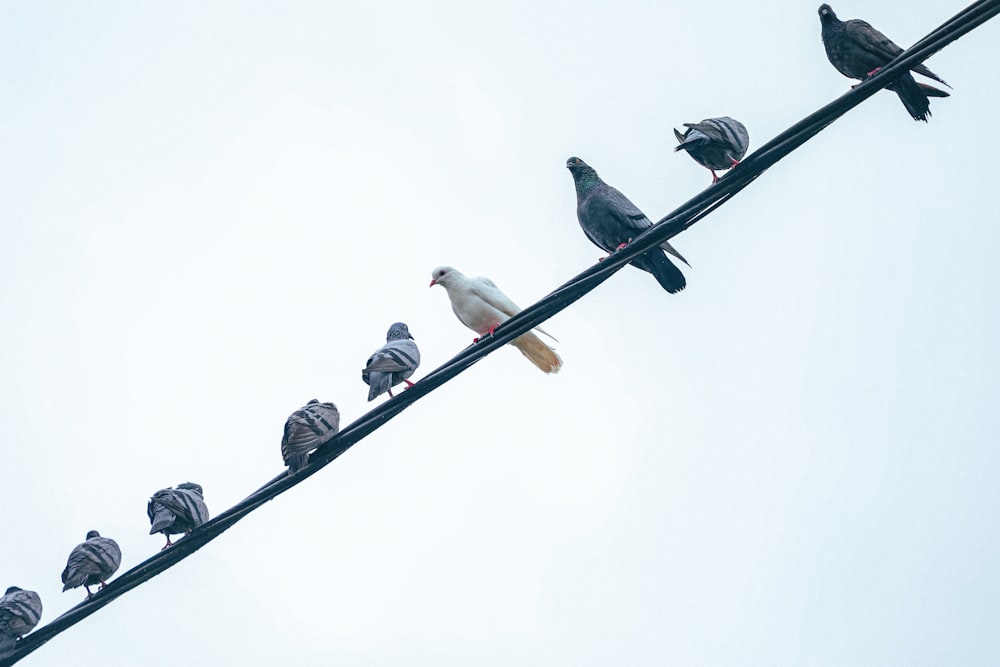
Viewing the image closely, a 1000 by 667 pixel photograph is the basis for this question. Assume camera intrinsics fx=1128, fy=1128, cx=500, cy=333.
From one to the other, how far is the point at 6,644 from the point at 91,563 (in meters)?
1.07

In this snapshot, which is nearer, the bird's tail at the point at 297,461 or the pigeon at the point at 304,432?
the bird's tail at the point at 297,461

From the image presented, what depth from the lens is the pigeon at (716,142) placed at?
23.7 feet

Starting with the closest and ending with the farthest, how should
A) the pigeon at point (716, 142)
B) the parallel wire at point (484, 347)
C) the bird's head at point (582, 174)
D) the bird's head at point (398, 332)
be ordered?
the parallel wire at point (484, 347)
the pigeon at point (716, 142)
the bird's head at point (582, 174)
the bird's head at point (398, 332)

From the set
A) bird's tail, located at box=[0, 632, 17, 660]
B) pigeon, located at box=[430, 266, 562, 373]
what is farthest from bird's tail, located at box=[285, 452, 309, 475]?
pigeon, located at box=[430, 266, 562, 373]

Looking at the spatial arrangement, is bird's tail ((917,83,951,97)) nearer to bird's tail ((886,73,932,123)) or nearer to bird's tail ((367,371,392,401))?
bird's tail ((886,73,932,123))

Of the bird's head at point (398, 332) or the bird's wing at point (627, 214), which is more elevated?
the bird's head at point (398, 332)

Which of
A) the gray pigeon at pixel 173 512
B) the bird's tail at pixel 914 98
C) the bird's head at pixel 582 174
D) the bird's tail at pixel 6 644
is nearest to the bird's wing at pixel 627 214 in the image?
the bird's head at pixel 582 174

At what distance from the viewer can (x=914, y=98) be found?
693cm

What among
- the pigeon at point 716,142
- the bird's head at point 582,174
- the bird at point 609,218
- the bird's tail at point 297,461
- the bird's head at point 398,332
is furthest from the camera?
the bird's head at point 398,332

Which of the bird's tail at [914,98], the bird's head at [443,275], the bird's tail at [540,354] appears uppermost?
the bird's head at [443,275]

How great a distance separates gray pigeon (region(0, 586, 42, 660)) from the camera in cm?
765

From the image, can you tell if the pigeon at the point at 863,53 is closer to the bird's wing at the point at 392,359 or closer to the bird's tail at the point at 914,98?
the bird's tail at the point at 914,98

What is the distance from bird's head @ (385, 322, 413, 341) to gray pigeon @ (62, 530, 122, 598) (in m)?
2.74

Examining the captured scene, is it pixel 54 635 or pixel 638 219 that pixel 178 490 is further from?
pixel 638 219
